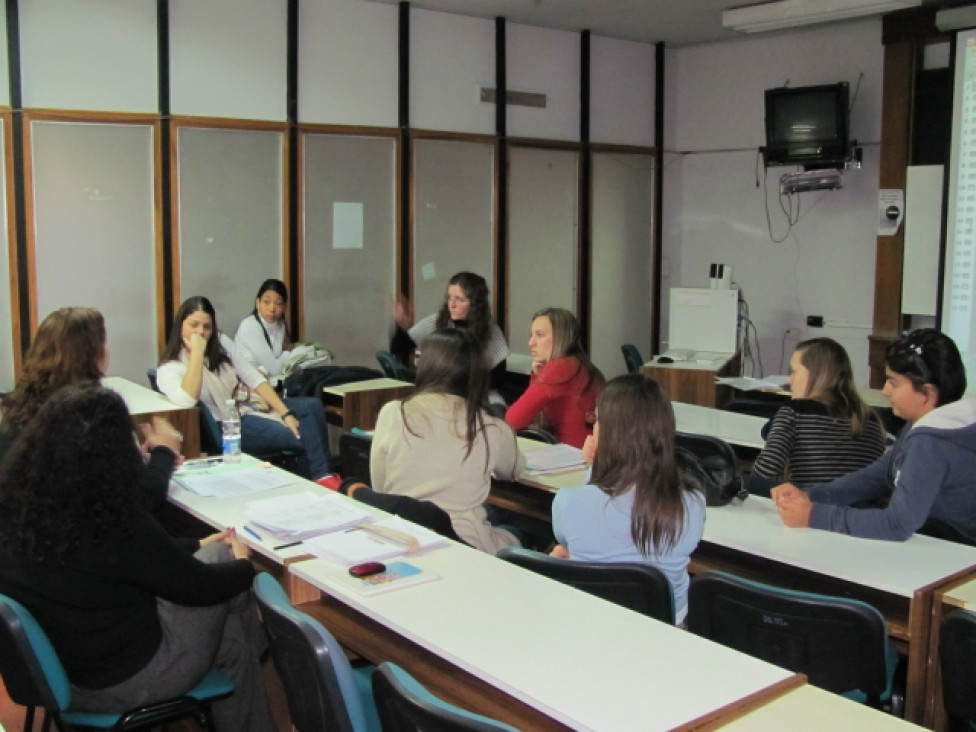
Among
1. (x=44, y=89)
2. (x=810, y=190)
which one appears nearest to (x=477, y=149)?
(x=810, y=190)

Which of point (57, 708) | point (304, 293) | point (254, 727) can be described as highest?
point (304, 293)

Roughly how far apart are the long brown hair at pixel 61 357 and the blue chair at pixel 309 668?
72.0 inches

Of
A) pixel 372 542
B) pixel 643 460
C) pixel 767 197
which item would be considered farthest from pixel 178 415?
pixel 767 197

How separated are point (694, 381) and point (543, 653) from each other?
4929 millimetres

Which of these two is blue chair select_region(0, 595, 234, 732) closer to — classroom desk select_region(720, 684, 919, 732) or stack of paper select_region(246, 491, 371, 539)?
stack of paper select_region(246, 491, 371, 539)

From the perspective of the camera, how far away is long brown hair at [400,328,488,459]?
3367mm

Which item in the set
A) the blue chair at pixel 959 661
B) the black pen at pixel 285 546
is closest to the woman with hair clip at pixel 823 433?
the blue chair at pixel 959 661

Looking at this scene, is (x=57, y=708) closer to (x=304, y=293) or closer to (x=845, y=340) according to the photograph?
(x=304, y=293)

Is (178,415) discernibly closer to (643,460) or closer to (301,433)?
(301,433)

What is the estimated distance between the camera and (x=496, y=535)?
340 centimetres

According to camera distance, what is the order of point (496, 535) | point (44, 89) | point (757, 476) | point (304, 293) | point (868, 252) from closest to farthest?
point (496, 535)
point (757, 476)
point (44, 89)
point (304, 293)
point (868, 252)

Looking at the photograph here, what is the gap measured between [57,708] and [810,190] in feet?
23.0

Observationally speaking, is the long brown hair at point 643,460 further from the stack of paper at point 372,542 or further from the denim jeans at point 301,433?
the denim jeans at point 301,433

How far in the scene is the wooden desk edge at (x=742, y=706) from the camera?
1752mm
